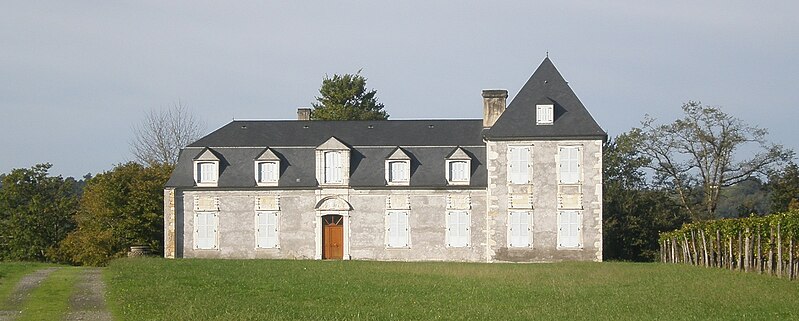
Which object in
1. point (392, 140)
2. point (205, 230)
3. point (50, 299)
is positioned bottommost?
point (50, 299)

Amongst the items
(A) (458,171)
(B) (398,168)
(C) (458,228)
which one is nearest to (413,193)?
(B) (398,168)

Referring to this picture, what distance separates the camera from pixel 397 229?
47000mm

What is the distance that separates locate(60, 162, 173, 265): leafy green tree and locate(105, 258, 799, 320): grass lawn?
1629 centimetres

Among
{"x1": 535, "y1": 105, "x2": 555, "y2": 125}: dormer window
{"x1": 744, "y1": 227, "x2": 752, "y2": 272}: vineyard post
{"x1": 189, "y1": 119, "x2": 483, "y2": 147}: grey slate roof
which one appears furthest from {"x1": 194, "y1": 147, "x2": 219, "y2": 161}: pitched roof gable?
Answer: {"x1": 744, "y1": 227, "x2": 752, "y2": 272}: vineyard post

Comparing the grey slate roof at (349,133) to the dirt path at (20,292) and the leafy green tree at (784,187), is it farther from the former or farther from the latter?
the leafy green tree at (784,187)

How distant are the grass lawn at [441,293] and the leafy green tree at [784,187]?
85.0 feet

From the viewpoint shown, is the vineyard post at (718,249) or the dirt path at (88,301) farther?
the vineyard post at (718,249)

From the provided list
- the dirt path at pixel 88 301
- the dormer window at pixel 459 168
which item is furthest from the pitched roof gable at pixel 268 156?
the dirt path at pixel 88 301

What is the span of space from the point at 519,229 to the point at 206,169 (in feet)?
43.8

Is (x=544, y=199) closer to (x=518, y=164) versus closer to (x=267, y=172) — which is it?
(x=518, y=164)

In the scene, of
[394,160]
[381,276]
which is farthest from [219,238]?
[381,276]

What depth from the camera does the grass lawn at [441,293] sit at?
842 inches

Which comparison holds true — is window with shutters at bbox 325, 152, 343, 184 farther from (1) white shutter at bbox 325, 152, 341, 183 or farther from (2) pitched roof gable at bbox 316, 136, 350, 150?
(2) pitched roof gable at bbox 316, 136, 350, 150

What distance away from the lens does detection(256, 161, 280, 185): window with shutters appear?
47.7 meters
